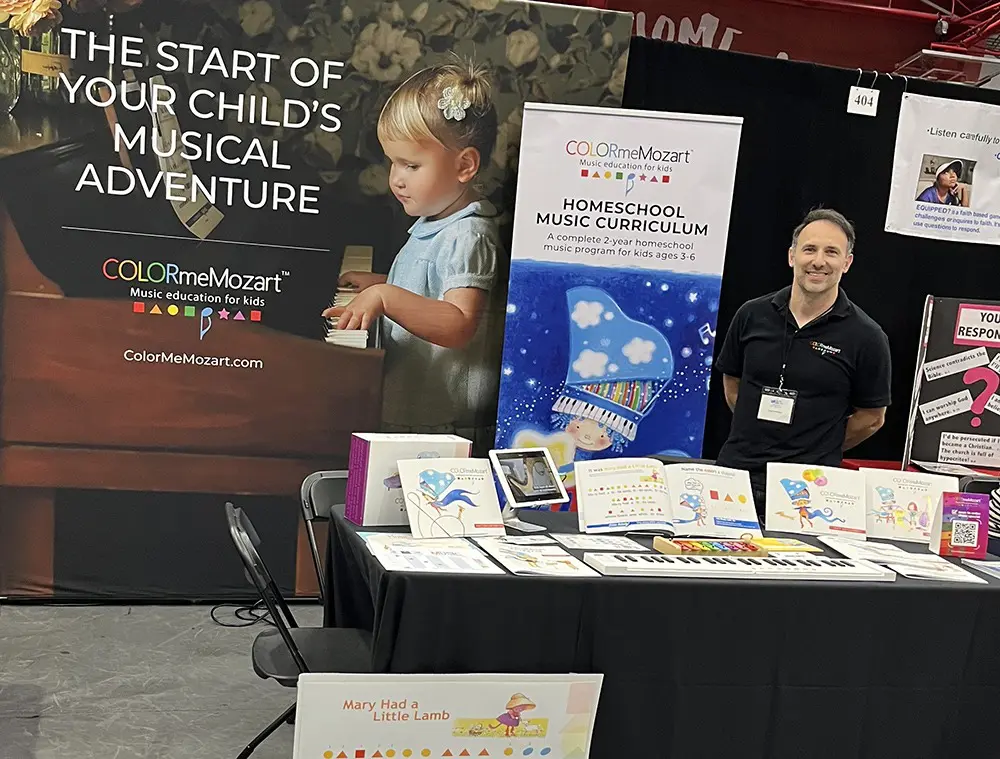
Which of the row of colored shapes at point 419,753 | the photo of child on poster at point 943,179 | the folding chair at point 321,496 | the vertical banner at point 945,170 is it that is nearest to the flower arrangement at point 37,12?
the folding chair at point 321,496

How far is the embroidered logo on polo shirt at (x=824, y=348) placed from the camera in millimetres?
3088

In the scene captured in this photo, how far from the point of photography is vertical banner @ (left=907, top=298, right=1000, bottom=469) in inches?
172

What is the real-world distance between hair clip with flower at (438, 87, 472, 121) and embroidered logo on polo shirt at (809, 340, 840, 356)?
1776 millimetres

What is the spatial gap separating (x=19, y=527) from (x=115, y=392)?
2.15ft

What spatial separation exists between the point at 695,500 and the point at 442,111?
2100mm

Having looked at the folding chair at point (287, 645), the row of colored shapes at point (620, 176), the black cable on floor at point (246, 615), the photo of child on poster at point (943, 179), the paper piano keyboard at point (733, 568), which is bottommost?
the black cable on floor at point (246, 615)

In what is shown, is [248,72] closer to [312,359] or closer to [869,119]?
[312,359]

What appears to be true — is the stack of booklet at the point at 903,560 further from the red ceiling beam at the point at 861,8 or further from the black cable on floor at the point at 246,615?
the red ceiling beam at the point at 861,8

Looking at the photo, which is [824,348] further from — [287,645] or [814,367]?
[287,645]

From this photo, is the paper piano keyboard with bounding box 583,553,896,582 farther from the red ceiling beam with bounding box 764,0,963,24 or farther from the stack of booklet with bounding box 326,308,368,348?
the red ceiling beam with bounding box 764,0,963,24

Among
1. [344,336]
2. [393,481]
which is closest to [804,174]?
[344,336]

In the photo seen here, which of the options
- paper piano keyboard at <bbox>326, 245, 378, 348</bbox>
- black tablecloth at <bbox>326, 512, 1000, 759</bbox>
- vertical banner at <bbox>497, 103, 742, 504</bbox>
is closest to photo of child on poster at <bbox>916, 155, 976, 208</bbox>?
vertical banner at <bbox>497, 103, 742, 504</bbox>

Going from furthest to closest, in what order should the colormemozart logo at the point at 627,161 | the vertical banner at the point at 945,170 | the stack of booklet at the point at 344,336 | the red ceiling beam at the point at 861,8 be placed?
the red ceiling beam at the point at 861,8, the vertical banner at the point at 945,170, the stack of booklet at the point at 344,336, the colormemozart logo at the point at 627,161

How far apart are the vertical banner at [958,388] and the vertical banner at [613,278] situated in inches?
42.0
